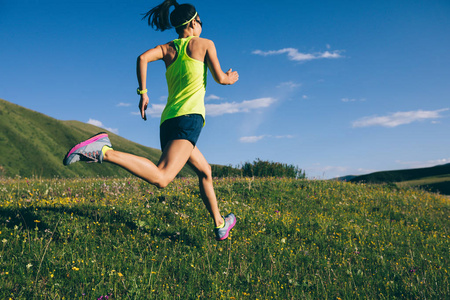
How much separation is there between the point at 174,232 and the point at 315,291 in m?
2.53

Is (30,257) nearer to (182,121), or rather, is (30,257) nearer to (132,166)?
(132,166)

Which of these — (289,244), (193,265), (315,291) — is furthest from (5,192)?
(315,291)

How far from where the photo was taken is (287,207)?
838 centimetres

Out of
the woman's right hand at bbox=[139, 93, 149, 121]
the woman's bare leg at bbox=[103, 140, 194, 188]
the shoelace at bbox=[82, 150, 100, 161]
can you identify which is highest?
the woman's right hand at bbox=[139, 93, 149, 121]

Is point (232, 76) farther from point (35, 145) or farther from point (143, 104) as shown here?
point (35, 145)

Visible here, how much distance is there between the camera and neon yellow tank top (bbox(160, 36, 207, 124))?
4.02 metres

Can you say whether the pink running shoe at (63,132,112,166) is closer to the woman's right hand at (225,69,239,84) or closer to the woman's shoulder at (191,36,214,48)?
the woman's shoulder at (191,36,214,48)

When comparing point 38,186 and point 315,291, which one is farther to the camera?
point 38,186

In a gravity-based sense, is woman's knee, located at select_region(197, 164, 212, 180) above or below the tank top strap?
below

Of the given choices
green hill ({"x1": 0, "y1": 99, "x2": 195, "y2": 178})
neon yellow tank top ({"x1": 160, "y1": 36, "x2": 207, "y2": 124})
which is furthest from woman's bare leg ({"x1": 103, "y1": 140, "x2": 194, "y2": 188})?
green hill ({"x1": 0, "y1": 99, "x2": 195, "y2": 178})

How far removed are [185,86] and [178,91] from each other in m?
0.12

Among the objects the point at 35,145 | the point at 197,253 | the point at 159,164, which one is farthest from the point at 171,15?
the point at 35,145

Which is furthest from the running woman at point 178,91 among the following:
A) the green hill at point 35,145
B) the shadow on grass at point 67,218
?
the green hill at point 35,145

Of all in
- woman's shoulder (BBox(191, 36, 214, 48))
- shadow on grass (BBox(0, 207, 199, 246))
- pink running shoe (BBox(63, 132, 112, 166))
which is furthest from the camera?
shadow on grass (BBox(0, 207, 199, 246))
